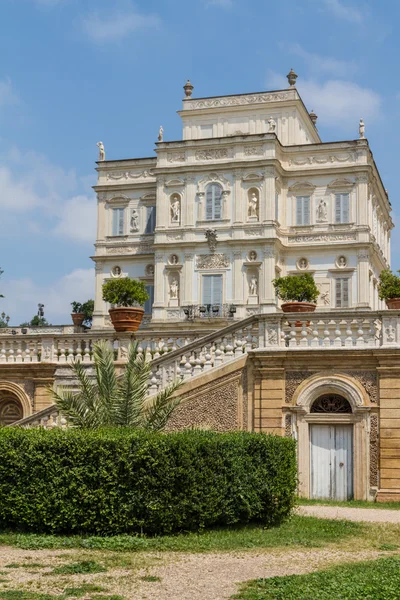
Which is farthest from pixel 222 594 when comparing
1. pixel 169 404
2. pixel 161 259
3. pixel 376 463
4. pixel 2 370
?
pixel 161 259

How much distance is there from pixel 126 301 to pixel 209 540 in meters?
17.4

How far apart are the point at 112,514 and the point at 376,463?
628cm

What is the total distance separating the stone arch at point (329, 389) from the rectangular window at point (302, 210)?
112 ft

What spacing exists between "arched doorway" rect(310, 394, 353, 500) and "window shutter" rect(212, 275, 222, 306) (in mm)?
32221

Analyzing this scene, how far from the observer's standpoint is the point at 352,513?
46.6 feet

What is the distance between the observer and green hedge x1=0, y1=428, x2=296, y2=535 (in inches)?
444

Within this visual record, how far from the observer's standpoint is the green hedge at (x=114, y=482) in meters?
11.3

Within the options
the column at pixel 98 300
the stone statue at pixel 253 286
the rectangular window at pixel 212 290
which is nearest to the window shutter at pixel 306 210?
the stone statue at pixel 253 286

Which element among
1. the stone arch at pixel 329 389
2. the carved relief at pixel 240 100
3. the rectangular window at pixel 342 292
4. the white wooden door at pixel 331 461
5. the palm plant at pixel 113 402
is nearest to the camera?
the palm plant at pixel 113 402

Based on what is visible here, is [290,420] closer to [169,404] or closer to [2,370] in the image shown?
[169,404]

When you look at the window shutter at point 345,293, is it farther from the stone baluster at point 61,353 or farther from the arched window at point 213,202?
the stone baluster at point 61,353

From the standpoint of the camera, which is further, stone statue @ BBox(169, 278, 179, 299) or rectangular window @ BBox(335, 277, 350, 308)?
stone statue @ BBox(169, 278, 179, 299)

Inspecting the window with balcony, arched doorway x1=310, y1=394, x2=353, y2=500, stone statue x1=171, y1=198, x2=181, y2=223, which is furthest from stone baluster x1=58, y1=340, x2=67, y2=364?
the window with balcony

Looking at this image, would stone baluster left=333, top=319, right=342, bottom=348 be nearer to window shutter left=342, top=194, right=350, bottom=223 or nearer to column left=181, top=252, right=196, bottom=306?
column left=181, top=252, right=196, bottom=306
